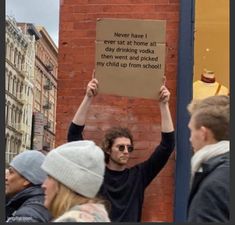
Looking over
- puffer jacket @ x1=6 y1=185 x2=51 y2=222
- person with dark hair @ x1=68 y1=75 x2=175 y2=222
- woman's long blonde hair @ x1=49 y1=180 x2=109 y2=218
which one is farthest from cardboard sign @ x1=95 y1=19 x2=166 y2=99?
woman's long blonde hair @ x1=49 y1=180 x2=109 y2=218

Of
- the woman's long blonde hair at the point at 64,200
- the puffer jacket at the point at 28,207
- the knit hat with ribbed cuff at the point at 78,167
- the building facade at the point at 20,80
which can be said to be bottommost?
the puffer jacket at the point at 28,207

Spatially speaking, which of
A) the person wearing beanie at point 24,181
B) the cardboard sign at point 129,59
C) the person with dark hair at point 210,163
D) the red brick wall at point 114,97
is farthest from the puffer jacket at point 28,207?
the red brick wall at point 114,97

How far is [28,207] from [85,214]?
91 cm

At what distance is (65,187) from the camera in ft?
8.77

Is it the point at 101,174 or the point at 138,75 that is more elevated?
the point at 138,75

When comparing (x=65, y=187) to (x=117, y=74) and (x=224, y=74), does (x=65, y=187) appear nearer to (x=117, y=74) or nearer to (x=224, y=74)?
(x=117, y=74)

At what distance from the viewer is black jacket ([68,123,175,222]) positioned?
14.0 ft

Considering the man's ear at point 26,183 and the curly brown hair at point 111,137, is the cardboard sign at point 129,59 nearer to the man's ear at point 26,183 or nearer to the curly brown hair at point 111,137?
the curly brown hair at point 111,137

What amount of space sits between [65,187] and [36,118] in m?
7.24


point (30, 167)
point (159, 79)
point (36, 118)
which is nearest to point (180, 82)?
point (159, 79)

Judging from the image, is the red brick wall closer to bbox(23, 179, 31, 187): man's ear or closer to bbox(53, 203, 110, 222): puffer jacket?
bbox(23, 179, 31, 187): man's ear

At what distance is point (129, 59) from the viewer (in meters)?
4.71

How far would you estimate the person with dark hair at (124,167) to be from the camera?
4.31 meters

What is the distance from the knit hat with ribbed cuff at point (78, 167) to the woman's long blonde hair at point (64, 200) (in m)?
0.02
